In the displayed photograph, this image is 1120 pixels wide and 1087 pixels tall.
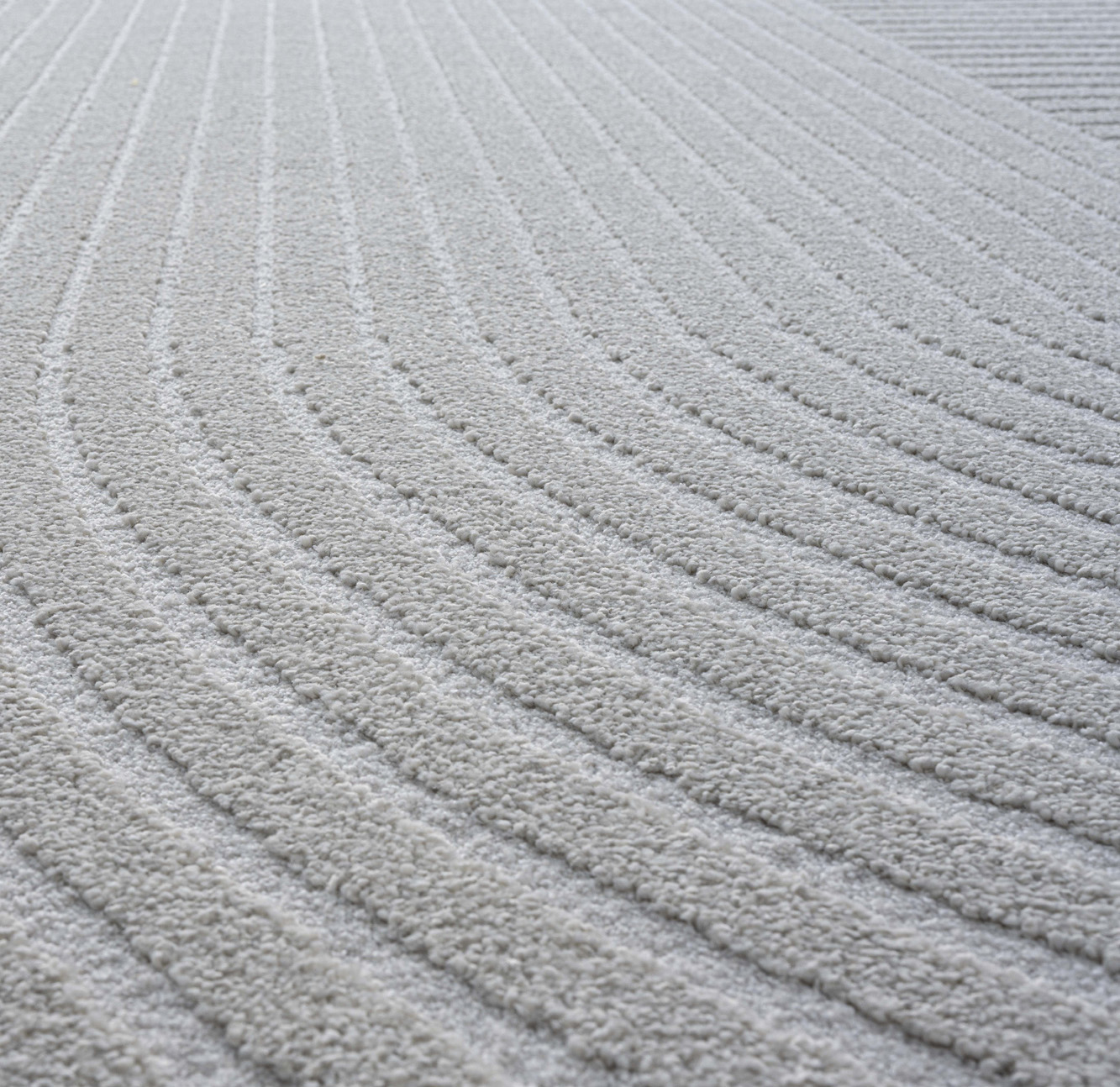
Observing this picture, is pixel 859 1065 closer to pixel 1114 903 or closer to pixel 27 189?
pixel 1114 903

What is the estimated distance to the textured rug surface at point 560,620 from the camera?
14.8 inches

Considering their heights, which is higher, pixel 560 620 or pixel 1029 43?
pixel 1029 43

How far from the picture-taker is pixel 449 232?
0.93 metres

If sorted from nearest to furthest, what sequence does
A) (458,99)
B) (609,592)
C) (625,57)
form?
1. (609,592)
2. (458,99)
3. (625,57)

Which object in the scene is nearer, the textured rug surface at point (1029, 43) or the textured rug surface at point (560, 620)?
the textured rug surface at point (560, 620)

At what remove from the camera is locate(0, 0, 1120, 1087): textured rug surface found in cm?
38

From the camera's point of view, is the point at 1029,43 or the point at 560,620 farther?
the point at 1029,43

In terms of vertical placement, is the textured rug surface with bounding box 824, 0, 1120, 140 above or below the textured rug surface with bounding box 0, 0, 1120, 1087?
above

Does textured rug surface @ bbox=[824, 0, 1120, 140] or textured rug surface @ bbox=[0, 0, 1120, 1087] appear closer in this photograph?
textured rug surface @ bbox=[0, 0, 1120, 1087]

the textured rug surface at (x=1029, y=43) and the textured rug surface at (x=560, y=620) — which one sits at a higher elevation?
the textured rug surface at (x=1029, y=43)

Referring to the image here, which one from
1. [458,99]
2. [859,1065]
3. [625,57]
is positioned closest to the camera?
[859,1065]

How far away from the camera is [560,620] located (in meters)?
0.54

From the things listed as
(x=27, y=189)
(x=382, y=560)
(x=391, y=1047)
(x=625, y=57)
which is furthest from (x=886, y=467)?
(x=625, y=57)

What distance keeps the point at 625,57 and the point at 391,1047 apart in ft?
4.23
